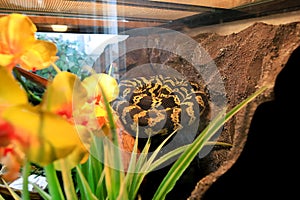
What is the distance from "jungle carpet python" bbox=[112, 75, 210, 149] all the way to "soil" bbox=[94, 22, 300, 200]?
40mm

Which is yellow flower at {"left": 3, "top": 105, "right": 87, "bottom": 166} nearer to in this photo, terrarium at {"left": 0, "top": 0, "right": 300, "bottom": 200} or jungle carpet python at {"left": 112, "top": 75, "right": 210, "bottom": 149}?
terrarium at {"left": 0, "top": 0, "right": 300, "bottom": 200}

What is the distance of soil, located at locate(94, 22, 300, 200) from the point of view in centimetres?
35

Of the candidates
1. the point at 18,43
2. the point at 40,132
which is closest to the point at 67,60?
the point at 18,43

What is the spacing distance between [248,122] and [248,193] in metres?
0.10

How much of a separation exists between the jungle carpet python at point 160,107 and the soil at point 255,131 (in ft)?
0.13

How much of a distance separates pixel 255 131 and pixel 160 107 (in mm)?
184

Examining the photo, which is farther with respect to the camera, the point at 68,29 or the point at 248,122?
the point at 68,29

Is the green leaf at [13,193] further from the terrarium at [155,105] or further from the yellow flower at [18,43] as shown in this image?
the yellow flower at [18,43]

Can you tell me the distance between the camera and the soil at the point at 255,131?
1.15ft

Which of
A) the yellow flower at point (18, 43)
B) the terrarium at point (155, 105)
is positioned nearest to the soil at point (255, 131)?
the terrarium at point (155, 105)

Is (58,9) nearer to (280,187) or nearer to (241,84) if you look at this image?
(241,84)

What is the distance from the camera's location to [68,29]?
0.64m

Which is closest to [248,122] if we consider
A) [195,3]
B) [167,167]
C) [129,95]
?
[167,167]

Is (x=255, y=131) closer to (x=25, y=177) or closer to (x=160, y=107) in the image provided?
(x=160, y=107)
